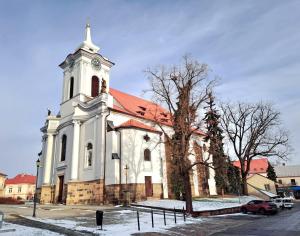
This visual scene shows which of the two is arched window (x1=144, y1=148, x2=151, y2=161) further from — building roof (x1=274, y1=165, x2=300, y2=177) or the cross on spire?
building roof (x1=274, y1=165, x2=300, y2=177)

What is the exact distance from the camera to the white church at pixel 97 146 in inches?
1145

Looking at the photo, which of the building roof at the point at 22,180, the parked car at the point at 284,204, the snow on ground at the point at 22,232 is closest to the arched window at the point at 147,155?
the parked car at the point at 284,204

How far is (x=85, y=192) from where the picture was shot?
30062mm

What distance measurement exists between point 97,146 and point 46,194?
992 centimetres

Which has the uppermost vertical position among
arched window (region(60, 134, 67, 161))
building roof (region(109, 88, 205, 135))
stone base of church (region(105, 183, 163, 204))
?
building roof (region(109, 88, 205, 135))

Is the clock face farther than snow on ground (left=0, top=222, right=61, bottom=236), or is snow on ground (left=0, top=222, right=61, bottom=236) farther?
the clock face

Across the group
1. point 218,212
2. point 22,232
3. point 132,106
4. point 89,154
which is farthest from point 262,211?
point 132,106

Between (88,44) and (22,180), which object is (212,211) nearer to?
(88,44)

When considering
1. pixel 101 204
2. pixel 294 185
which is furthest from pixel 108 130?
pixel 294 185

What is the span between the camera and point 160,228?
47.7 feet

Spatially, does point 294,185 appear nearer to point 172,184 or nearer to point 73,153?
point 172,184

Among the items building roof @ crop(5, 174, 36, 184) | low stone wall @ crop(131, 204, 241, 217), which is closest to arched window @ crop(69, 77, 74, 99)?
low stone wall @ crop(131, 204, 241, 217)

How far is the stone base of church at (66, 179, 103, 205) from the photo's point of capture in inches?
1134

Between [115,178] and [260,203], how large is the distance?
14.2m
